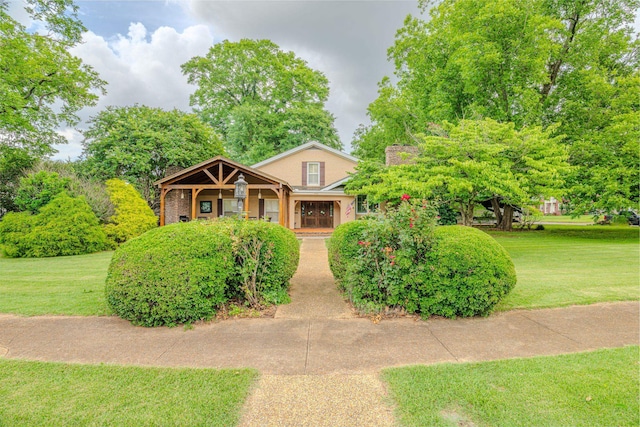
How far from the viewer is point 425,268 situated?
4.63 meters

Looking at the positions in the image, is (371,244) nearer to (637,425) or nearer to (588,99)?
(637,425)

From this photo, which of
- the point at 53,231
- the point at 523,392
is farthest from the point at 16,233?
the point at 523,392

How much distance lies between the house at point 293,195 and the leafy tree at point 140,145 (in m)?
2.75

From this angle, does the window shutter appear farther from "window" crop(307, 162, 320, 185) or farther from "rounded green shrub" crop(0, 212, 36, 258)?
"rounded green shrub" crop(0, 212, 36, 258)

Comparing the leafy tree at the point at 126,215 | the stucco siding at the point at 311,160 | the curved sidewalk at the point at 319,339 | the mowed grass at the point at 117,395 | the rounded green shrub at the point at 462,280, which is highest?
the stucco siding at the point at 311,160

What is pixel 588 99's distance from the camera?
16688 millimetres

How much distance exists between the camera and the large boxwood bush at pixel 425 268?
458 centimetres

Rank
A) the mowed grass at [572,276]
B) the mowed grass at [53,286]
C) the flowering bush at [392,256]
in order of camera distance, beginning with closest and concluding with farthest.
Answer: the flowering bush at [392,256]
the mowed grass at [53,286]
the mowed grass at [572,276]

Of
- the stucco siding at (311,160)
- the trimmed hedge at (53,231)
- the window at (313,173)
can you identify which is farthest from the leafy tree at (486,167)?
the trimmed hedge at (53,231)

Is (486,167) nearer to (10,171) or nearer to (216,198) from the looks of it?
(216,198)

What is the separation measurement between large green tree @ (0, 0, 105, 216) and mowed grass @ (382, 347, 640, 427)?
1917cm

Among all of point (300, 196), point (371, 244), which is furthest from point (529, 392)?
point (300, 196)

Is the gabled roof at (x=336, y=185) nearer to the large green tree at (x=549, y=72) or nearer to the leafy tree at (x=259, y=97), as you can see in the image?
the large green tree at (x=549, y=72)

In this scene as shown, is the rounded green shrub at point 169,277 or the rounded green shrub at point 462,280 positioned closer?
the rounded green shrub at point 169,277
